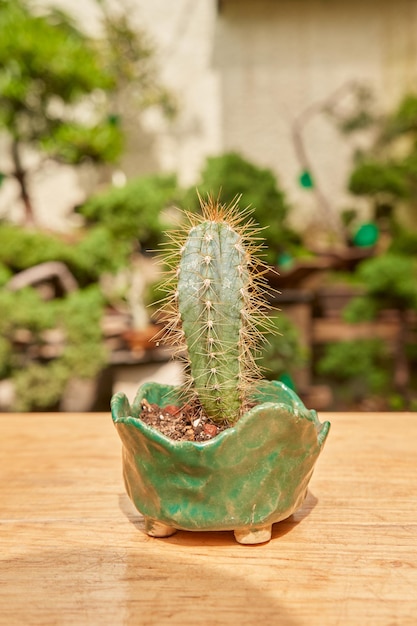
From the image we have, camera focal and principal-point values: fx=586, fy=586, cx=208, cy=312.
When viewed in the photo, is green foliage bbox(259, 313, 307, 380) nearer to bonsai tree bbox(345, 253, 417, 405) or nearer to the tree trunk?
bonsai tree bbox(345, 253, 417, 405)

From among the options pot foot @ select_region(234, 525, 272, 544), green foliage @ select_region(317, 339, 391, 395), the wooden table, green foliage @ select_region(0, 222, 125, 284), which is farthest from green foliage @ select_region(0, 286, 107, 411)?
pot foot @ select_region(234, 525, 272, 544)

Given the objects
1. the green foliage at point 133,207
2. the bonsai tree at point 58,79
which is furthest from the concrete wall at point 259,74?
the green foliage at point 133,207

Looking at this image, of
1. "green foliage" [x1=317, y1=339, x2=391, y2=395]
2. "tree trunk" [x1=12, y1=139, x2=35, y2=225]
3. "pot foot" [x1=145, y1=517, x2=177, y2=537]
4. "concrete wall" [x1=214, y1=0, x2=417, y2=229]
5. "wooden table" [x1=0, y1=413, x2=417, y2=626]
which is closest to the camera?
"wooden table" [x1=0, y1=413, x2=417, y2=626]

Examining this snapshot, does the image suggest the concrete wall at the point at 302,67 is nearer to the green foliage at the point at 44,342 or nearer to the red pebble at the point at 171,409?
the green foliage at the point at 44,342

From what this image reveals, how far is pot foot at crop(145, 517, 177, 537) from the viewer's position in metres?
0.51

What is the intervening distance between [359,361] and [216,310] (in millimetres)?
1464

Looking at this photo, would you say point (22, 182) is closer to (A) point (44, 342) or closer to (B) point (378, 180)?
(A) point (44, 342)

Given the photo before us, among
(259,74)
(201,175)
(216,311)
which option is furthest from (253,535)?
→ (259,74)

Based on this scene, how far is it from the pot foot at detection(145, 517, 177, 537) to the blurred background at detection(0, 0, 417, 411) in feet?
3.21

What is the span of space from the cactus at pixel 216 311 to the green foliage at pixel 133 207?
1292 millimetres

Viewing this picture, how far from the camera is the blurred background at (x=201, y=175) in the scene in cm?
174

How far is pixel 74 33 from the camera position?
2.14 metres

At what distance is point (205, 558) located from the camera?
47 centimetres

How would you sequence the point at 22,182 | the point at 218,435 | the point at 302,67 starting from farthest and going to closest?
the point at 302,67 → the point at 22,182 → the point at 218,435
